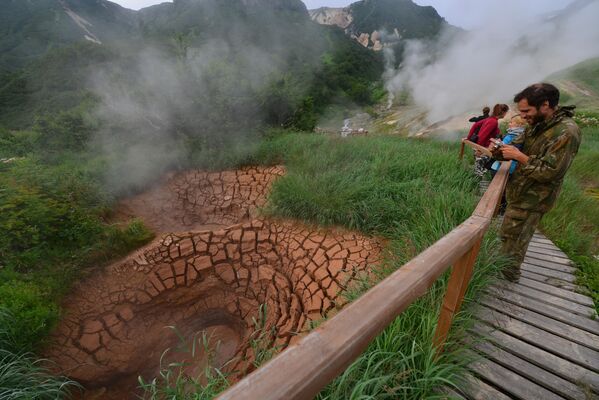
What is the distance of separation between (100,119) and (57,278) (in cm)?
437

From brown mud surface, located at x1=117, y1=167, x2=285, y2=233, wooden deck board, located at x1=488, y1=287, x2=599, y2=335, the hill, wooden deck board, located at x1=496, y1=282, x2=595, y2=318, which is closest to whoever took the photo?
wooden deck board, located at x1=488, y1=287, x2=599, y2=335

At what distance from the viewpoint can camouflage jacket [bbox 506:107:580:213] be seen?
60.1 inches

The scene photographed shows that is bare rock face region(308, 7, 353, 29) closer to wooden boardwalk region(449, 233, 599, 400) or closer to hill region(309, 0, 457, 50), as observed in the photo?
hill region(309, 0, 457, 50)

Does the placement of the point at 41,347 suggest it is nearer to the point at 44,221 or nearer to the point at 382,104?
the point at 44,221

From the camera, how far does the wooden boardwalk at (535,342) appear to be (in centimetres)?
128

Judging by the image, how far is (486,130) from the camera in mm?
3393

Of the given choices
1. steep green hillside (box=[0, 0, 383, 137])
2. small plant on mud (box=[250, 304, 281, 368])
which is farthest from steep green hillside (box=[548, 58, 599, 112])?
small plant on mud (box=[250, 304, 281, 368])

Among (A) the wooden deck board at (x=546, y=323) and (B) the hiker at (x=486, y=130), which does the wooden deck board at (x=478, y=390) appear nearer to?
(A) the wooden deck board at (x=546, y=323)

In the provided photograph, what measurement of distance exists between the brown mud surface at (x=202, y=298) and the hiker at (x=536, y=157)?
1.32 m

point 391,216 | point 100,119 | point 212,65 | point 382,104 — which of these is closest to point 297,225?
point 391,216

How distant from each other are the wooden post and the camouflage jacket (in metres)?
0.90

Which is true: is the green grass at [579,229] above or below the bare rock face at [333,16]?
below

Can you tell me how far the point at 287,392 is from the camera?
40 centimetres

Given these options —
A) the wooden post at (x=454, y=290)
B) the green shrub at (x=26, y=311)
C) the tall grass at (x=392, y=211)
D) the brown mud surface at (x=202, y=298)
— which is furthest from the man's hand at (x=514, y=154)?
the green shrub at (x=26, y=311)
